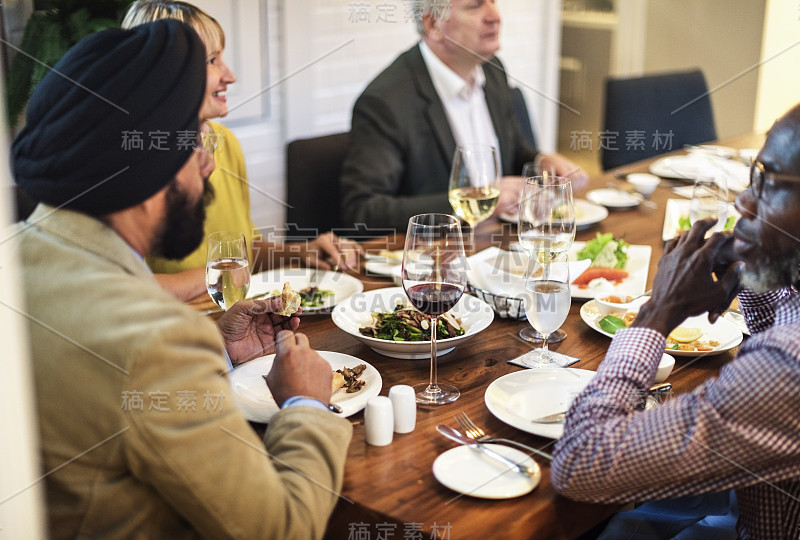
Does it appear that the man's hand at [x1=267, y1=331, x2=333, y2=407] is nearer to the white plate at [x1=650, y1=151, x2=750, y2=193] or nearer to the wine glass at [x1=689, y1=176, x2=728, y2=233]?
the wine glass at [x1=689, y1=176, x2=728, y2=233]

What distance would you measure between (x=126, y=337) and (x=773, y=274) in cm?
96

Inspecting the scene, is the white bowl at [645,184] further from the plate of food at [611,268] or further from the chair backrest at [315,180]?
the chair backrest at [315,180]

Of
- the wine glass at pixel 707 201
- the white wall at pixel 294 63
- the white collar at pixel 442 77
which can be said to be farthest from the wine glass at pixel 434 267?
the white wall at pixel 294 63

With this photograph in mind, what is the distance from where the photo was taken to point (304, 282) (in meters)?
1.95

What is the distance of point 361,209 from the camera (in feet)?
8.77

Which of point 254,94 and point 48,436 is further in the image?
point 254,94

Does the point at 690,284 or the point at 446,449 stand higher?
the point at 690,284

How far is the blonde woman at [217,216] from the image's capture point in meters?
1.92

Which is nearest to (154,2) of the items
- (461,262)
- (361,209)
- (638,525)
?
(361,209)

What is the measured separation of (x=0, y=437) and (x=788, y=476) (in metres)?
1.00

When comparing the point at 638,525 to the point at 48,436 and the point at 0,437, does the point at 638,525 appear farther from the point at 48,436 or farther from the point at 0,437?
the point at 0,437

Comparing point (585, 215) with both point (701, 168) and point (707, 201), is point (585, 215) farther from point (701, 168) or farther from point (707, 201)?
point (701, 168)

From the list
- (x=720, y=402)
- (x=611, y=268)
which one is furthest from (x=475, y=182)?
(x=720, y=402)

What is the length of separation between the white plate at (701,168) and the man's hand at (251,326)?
5.90 feet
